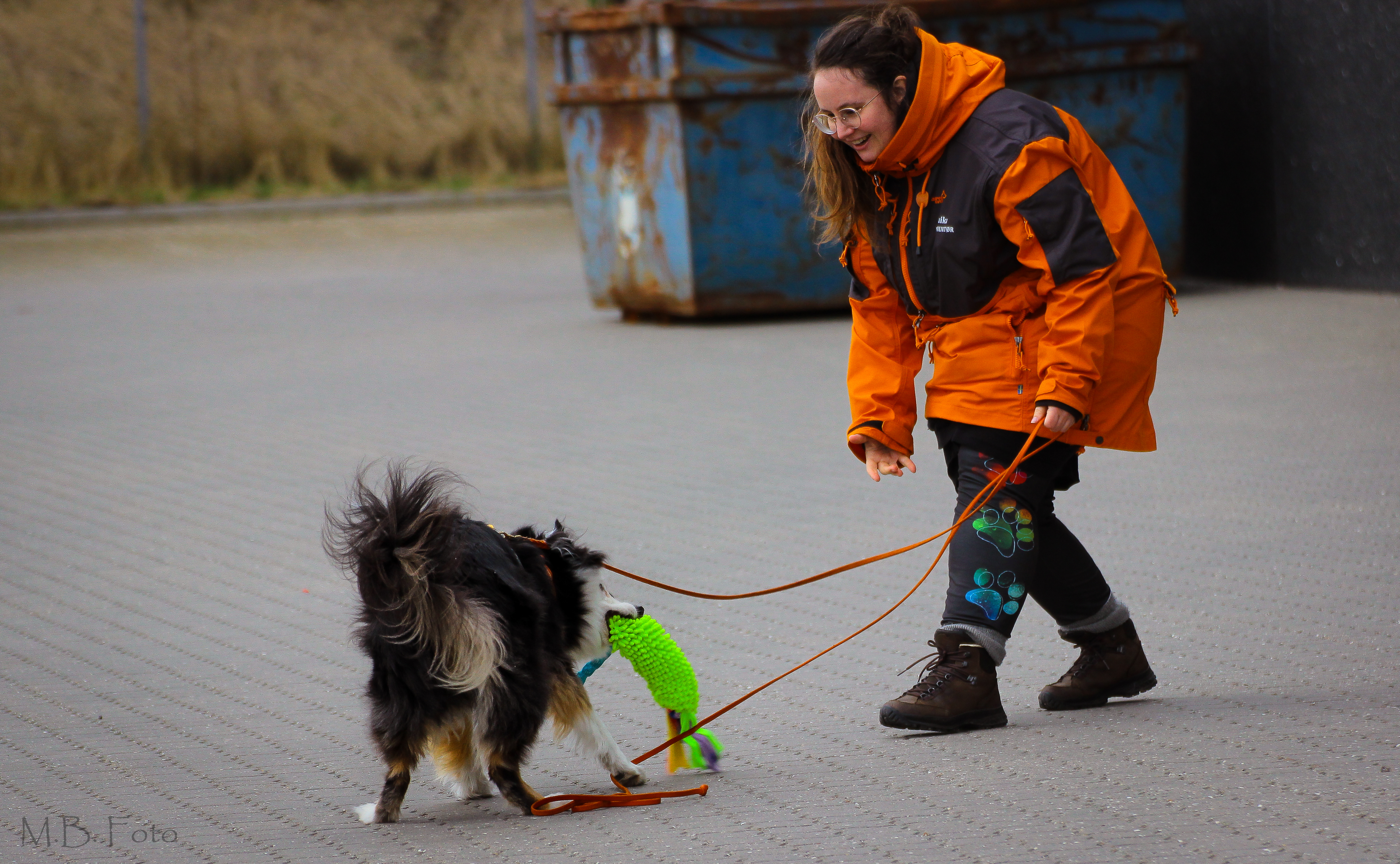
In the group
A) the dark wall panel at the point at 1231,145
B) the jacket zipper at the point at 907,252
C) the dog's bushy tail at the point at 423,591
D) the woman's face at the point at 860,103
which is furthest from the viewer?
the dark wall panel at the point at 1231,145

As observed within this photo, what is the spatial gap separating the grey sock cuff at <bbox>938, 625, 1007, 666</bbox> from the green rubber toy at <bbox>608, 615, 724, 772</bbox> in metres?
0.60

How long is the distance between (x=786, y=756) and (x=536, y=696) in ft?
2.19

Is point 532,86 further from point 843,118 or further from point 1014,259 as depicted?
point 1014,259

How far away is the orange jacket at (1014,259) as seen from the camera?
3111mm

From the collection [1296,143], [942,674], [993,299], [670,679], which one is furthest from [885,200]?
[1296,143]

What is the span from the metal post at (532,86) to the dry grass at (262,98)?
0.10m

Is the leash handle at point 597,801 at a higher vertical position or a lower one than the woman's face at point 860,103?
lower

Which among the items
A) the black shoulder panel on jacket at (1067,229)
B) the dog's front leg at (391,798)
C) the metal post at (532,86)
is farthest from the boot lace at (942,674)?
the metal post at (532,86)

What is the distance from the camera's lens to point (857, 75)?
10.6ft

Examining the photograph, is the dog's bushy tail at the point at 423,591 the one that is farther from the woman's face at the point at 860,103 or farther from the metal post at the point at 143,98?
the metal post at the point at 143,98

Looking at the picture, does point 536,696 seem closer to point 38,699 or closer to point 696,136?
point 38,699

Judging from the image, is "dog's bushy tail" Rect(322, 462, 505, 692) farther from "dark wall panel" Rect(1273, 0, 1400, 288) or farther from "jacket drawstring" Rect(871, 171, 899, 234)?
"dark wall panel" Rect(1273, 0, 1400, 288)

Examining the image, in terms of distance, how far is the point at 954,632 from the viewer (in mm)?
3314

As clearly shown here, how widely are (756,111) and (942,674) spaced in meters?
6.60
